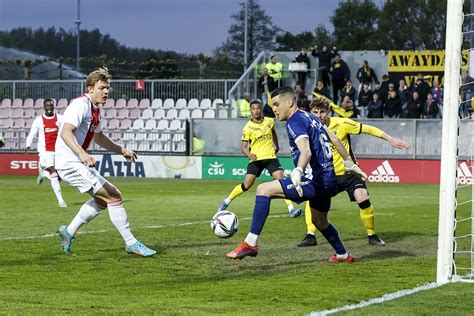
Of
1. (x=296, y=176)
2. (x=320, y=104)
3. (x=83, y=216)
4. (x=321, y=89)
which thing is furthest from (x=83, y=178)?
(x=321, y=89)

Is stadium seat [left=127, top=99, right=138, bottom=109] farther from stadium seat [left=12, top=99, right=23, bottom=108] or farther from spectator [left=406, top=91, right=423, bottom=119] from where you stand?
spectator [left=406, top=91, right=423, bottom=119]

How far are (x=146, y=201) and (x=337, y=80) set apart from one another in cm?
1488

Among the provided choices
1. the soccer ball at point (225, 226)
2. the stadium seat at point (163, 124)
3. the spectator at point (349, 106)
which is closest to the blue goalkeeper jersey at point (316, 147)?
the soccer ball at point (225, 226)

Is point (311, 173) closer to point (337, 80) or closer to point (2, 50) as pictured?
point (337, 80)

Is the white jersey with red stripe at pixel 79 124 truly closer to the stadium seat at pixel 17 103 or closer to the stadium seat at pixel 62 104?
the stadium seat at pixel 62 104

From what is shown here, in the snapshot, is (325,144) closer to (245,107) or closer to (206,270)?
(206,270)

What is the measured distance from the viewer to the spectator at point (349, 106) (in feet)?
108

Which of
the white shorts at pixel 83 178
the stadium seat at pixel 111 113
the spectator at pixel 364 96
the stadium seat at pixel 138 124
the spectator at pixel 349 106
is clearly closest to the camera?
the white shorts at pixel 83 178

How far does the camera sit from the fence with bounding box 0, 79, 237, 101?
40.2 metres

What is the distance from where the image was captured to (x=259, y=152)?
18.4 m

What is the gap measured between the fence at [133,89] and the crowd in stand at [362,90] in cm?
273

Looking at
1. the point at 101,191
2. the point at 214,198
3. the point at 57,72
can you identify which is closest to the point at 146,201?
the point at 214,198

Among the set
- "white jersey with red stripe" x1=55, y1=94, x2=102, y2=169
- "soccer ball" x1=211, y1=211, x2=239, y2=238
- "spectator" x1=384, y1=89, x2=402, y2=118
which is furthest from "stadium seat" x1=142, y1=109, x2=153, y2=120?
"soccer ball" x1=211, y1=211, x2=239, y2=238

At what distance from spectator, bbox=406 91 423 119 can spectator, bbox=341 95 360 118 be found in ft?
5.94
